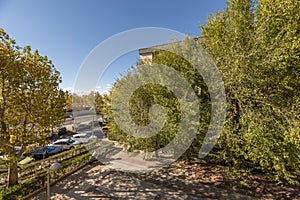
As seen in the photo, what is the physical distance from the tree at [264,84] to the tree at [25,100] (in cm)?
805

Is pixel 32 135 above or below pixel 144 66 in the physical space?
below

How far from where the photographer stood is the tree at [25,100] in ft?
19.4

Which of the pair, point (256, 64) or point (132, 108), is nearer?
point (256, 64)

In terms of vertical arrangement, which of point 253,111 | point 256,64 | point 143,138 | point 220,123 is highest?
point 256,64

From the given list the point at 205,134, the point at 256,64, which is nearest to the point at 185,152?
the point at 205,134

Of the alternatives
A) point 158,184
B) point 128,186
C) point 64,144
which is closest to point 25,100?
point 128,186

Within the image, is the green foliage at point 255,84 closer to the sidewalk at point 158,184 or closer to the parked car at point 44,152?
the sidewalk at point 158,184

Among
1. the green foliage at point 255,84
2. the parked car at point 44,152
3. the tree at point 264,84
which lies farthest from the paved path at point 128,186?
the parked car at point 44,152

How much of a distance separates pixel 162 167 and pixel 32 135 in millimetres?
7409

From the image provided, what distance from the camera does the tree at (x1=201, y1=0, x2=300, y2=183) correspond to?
5168mm

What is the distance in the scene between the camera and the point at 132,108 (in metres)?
8.62

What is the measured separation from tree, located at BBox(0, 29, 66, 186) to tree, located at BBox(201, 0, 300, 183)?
317 inches

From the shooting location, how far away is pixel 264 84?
581 cm

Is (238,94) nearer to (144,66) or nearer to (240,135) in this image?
(240,135)
